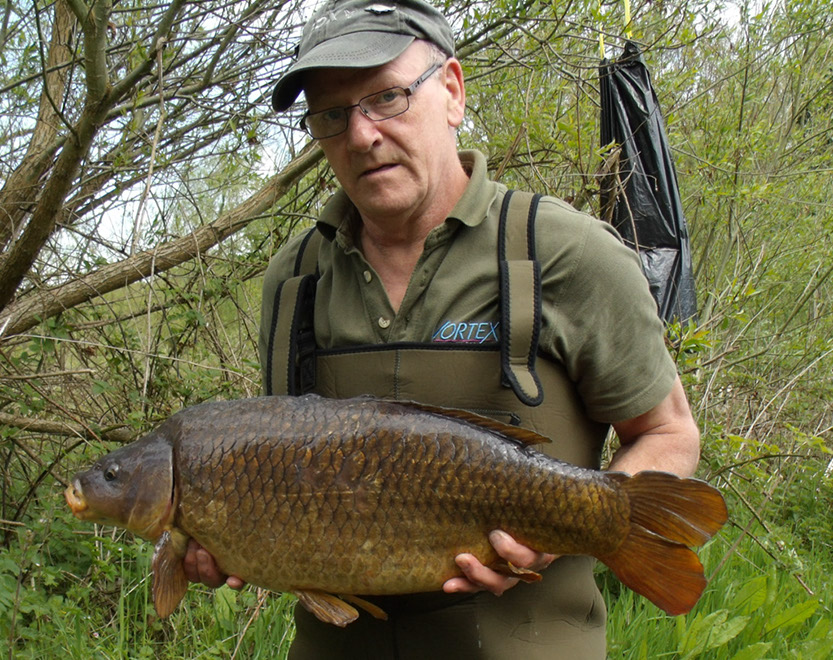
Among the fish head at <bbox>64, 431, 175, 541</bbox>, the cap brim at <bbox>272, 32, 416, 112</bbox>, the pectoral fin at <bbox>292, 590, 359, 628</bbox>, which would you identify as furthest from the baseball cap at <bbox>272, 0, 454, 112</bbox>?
the pectoral fin at <bbox>292, 590, 359, 628</bbox>

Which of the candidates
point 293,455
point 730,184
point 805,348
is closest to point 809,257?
point 805,348

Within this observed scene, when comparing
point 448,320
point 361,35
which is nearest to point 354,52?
point 361,35

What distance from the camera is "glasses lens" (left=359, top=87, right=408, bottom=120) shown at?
5.34ft

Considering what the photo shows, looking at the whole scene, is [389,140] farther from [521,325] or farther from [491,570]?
[491,570]

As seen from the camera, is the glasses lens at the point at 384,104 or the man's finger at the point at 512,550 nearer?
the man's finger at the point at 512,550

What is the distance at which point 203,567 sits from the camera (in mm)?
1522

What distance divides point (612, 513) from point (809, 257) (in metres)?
4.06

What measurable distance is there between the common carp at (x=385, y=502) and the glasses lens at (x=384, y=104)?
64cm

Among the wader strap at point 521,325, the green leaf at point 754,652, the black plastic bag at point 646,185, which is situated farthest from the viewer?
the black plastic bag at point 646,185

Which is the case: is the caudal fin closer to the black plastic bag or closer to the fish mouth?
the fish mouth

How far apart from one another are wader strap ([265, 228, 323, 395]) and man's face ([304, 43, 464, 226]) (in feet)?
0.79

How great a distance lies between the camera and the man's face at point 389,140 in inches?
63.9

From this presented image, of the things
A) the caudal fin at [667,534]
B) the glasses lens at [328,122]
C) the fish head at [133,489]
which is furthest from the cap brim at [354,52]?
the caudal fin at [667,534]

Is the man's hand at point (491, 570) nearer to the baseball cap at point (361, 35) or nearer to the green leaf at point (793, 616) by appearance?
the baseball cap at point (361, 35)
